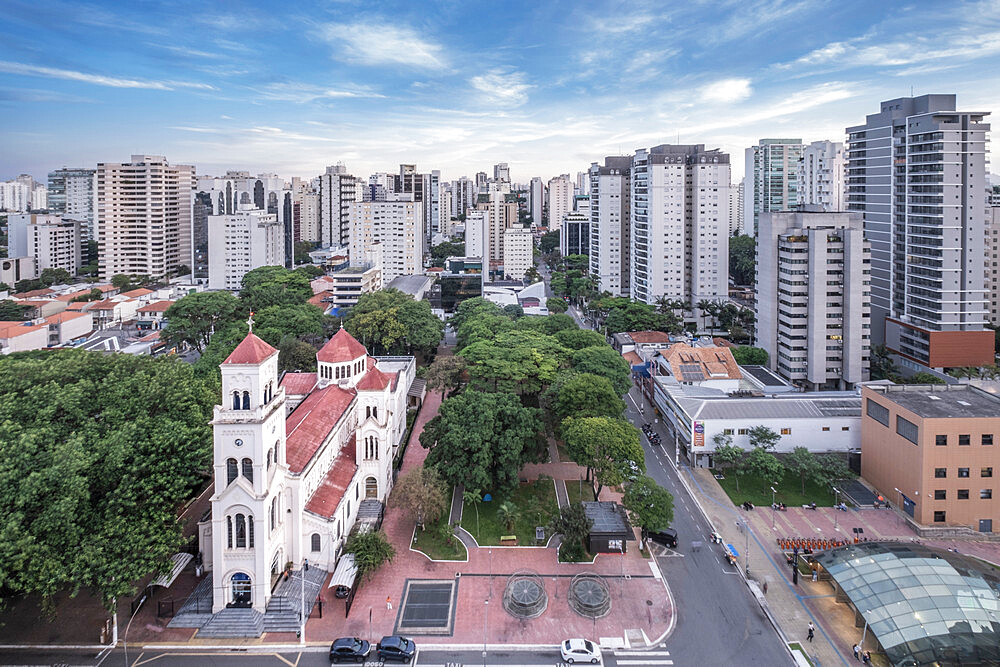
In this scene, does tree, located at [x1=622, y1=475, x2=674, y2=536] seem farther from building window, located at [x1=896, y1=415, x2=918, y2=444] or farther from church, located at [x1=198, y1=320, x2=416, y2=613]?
building window, located at [x1=896, y1=415, x2=918, y2=444]

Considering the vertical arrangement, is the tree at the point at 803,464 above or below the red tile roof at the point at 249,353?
below

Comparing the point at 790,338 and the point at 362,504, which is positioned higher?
the point at 790,338

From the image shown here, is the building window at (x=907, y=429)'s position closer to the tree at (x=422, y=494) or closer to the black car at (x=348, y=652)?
the tree at (x=422, y=494)

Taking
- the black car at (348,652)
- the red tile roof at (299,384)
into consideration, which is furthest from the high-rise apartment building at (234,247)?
the black car at (348,652)

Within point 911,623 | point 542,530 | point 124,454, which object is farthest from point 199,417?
point 911,623

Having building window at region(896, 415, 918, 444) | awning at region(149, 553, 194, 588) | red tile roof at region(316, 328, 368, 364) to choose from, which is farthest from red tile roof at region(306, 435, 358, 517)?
building window at region(896, 415, 918, 444)

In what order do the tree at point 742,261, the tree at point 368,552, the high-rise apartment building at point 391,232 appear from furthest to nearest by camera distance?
the tree at point 742,261
the high-rise apartment building at point 391,232
the tree at point 368,552

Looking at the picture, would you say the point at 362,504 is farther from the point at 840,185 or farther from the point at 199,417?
the point at 840,185
